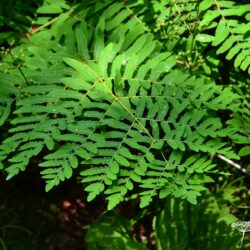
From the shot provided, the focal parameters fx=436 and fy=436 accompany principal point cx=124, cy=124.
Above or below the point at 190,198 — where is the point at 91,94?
above

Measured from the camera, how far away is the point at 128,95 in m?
1.99

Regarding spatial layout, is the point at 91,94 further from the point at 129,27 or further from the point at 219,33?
the point at 219,33

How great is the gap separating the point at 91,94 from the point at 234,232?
118 cm

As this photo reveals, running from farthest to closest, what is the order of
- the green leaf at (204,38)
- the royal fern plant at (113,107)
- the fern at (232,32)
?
the green leaf at (204,38)
the fern at (232,32)
the royal fern plant at (113,107)

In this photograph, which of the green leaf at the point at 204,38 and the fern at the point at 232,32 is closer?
the fern at the point at 232,32

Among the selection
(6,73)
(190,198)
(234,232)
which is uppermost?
(6,73)

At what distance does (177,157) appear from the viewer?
1.83m

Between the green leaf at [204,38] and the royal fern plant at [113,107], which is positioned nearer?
the royal fern plant at [113,107]

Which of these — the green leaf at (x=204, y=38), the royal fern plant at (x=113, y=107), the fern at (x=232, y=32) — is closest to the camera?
the royal fern plant at (x=113, y=107)

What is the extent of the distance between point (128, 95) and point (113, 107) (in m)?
0.11

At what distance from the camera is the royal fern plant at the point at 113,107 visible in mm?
1736

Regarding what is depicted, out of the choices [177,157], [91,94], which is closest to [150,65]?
[91,94]

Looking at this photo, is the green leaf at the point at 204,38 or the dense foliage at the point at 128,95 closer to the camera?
the dense foliage at the point at 128,95

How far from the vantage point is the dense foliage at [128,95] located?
1.75 metres
